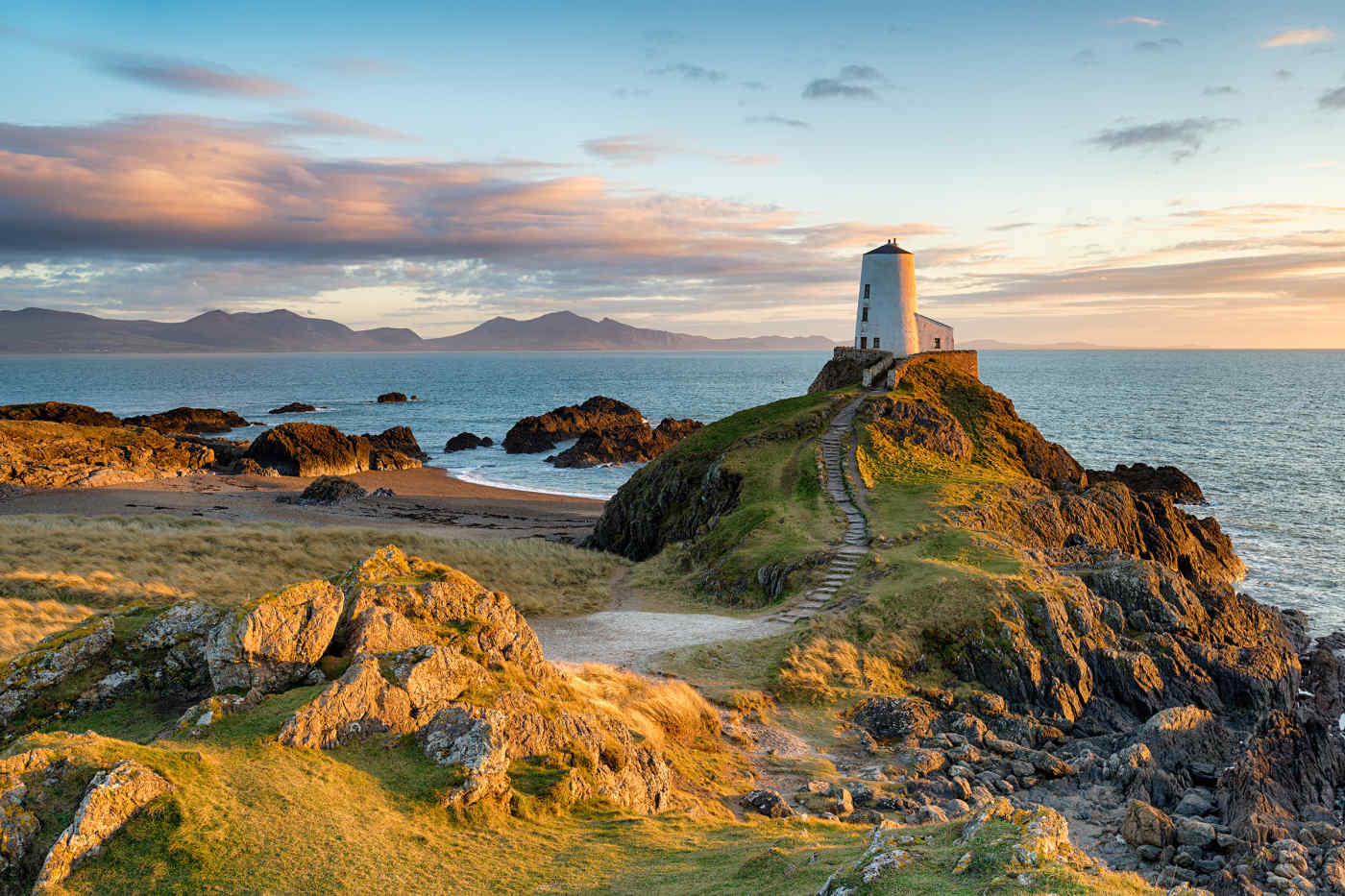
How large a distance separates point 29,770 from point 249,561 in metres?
26.1

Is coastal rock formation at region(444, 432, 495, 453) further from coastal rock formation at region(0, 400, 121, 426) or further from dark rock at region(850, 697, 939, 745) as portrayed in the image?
dark rock at region(850, 697, 939, 745)

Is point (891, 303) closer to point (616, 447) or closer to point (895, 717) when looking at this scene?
point (616, 447)

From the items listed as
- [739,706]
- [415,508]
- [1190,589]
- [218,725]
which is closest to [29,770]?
[218,725]

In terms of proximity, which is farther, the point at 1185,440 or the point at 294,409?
the point at 294,409

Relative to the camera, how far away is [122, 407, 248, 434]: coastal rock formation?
115188 millimetres

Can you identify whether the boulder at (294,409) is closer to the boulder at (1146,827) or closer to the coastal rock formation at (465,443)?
the coastal rock formation at (465,443)

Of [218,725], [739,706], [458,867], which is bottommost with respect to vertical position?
[739,706]

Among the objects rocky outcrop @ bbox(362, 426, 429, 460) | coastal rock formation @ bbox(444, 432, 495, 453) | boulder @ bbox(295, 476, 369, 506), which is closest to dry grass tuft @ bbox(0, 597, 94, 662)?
boulder @ bbox(295, 476, 369, 506)

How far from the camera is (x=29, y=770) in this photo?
33.6 feet

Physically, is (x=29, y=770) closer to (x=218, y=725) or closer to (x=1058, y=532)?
(x=218, y=725)

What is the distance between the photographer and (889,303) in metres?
66.8

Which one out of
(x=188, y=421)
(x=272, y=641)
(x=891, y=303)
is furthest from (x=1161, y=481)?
(x=188, y=421)

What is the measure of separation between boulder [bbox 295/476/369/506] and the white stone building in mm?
42762

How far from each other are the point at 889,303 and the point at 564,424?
5430 cm
